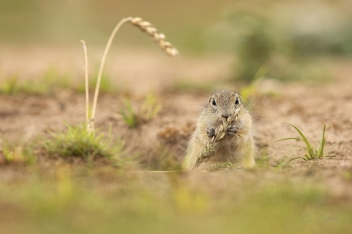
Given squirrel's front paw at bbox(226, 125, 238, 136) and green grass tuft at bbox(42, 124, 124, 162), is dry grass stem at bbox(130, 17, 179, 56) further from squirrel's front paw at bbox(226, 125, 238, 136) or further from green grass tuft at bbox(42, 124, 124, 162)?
green grass tuft at bbox(42, 124, 124, 162)

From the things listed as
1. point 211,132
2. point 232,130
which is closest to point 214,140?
point 211,132

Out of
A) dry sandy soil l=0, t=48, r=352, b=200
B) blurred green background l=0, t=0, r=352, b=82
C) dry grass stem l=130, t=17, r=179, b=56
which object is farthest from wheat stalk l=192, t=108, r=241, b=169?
blurred green background l=0, t=0, r=352, b=82

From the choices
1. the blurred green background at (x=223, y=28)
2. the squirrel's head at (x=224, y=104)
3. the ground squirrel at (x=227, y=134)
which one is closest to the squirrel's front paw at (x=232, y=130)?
the ground squirrel at (x=227, y=134)

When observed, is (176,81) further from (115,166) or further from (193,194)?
(193,194)

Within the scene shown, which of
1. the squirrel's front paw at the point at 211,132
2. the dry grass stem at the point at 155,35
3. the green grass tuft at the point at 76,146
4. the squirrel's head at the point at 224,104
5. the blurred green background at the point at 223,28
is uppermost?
the blurred green background at the point at 223,28

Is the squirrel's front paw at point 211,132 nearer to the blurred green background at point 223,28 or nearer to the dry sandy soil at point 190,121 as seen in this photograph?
the dry sandy soil at point 190,121

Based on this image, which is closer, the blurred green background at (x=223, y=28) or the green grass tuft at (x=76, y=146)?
the green grass tuft at (x=76, y=146)
